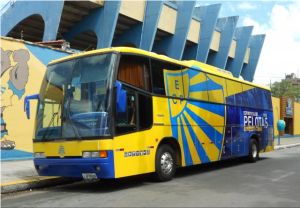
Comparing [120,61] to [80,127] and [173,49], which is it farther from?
[173,49]

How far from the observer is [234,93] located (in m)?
12.5

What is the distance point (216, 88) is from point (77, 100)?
5.57m

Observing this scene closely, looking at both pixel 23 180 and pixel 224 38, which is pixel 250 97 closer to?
pixel 23 180

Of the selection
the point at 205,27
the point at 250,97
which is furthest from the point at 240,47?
the point at 250,97

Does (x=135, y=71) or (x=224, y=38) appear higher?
(x=224, y=38)

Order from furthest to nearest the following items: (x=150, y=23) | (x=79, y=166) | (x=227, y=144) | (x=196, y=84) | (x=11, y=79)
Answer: (x=150, y=23) → (x=11, y=79) → (x=227, y=144) → (x=196, y=84) → (x=79, y=166)

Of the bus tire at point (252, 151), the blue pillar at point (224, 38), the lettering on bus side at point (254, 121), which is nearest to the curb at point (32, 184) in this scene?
the lettering on bus side at point (254, 121)

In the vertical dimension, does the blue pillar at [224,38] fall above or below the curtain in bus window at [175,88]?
above

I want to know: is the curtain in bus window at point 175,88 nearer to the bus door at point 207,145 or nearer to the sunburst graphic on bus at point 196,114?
the sunburst graphic on bus at point 196,114

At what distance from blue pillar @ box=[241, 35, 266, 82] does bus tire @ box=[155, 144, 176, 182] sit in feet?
96.4

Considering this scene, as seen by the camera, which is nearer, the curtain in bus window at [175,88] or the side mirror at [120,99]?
the side mirror at [120,99]

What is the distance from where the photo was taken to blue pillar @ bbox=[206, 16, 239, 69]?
29.3 m

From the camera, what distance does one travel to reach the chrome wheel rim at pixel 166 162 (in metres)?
8.63

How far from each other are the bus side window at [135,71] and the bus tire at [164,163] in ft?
5.48
